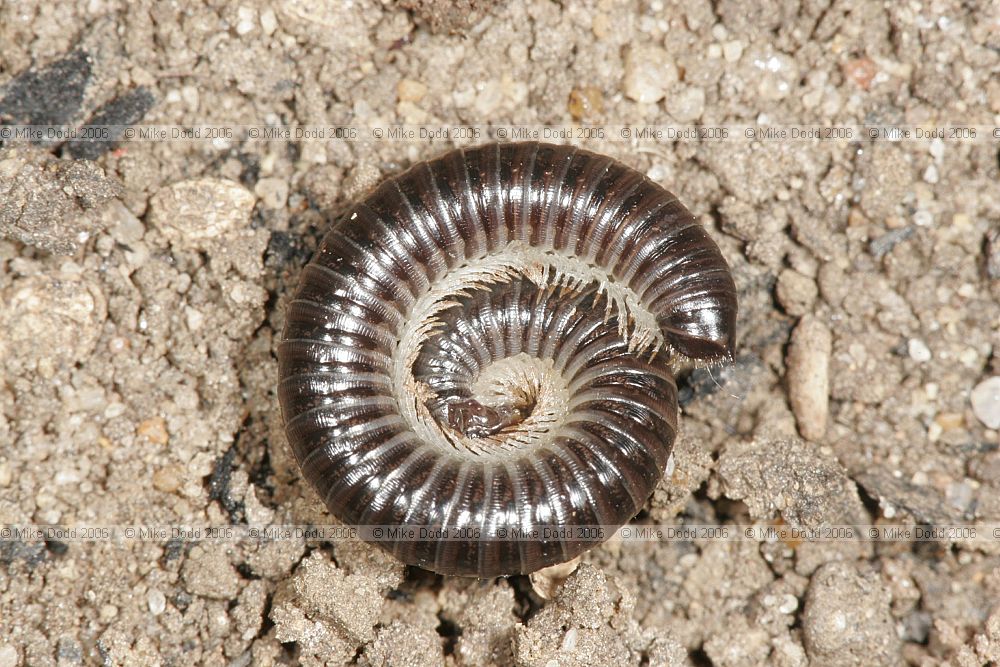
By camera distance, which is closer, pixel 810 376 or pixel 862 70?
pixel 810 376

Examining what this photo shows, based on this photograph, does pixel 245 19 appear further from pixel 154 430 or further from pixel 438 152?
pixel 154 430

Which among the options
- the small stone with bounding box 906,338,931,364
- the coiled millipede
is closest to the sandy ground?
the small stone with bounding box 906,338,931,364

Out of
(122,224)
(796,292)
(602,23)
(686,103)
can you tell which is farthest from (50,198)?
(796,292)

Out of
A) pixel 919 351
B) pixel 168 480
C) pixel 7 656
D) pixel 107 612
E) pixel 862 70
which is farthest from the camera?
pixel 862 70

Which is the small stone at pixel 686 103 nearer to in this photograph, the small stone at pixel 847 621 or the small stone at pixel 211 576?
the small stone at pixel 847 621

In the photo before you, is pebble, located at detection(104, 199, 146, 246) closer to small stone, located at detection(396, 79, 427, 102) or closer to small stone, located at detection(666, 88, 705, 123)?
small stone, located at detection(396, 79, 427, 102)

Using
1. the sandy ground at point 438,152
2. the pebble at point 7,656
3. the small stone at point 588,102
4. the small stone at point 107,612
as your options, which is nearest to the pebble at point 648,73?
the sandy ground at point 438,152
